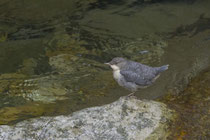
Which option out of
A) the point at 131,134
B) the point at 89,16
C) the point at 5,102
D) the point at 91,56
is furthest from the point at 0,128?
the point at 89,16

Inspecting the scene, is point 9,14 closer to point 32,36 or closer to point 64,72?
point 32,36

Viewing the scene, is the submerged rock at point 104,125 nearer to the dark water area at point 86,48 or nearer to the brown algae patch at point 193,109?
the brown algae patch at point 193,109

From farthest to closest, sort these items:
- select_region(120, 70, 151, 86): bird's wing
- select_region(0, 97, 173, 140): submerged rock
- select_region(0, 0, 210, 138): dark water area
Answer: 1. select_region(0, 0, 210, 138): dark water area
2. select_region(120, 70, 151, 86): bird's wing
3. select_region(0, 97, 173, 140): submerged rock

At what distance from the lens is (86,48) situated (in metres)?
7.89

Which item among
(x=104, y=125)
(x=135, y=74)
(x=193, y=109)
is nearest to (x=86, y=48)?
(x=135, y=74)

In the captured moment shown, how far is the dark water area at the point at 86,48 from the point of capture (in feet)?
19.0

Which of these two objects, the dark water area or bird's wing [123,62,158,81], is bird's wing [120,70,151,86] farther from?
the dark water area

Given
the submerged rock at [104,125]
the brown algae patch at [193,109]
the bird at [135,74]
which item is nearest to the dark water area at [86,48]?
the brown algae patch at [193,109]

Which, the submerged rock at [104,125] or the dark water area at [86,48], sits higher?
the submerged rock at [104,125]

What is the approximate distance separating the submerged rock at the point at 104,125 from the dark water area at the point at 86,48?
942 mm

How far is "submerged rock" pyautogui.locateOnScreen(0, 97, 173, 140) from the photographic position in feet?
11.9

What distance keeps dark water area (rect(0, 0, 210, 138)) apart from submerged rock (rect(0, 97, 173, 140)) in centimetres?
94

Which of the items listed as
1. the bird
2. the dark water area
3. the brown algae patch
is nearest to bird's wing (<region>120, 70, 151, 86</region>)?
the bird

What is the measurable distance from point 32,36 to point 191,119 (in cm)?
572
